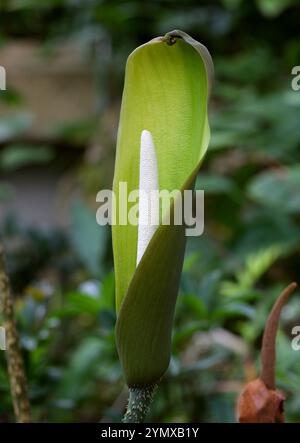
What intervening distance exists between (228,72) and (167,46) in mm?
1448

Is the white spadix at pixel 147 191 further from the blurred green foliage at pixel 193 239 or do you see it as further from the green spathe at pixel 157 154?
the blurred green foliage at pixel 193 239

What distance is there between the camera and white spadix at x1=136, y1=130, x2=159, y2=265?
12.5 inches

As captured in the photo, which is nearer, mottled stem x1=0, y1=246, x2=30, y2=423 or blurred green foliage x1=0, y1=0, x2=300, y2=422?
mottled stem x1=0, y1=246, x2=30, y2=423

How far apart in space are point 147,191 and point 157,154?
0.06 ft

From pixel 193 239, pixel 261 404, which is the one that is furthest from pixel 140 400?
pixel 193 239

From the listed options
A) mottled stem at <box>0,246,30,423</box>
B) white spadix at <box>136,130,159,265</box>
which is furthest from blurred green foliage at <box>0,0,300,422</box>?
white spadix at <box>136,130,159,265</box>

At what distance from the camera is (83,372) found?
0.76 meters

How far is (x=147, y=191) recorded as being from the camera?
12.6 inches

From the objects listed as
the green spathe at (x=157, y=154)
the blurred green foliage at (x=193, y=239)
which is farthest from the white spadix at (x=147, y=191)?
the blurred green foliage at (x=193, y=239)

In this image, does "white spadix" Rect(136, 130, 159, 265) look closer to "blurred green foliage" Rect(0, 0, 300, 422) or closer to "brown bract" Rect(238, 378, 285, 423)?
"brown bract" Rect(238, 378, 285, 423)

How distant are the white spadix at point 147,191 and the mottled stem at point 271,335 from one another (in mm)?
75

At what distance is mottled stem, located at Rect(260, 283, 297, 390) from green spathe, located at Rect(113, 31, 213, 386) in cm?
6

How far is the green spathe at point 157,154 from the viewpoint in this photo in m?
0.29

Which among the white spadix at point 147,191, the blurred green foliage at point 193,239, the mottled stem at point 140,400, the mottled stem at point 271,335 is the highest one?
the blurred green foliage at point 193,239
